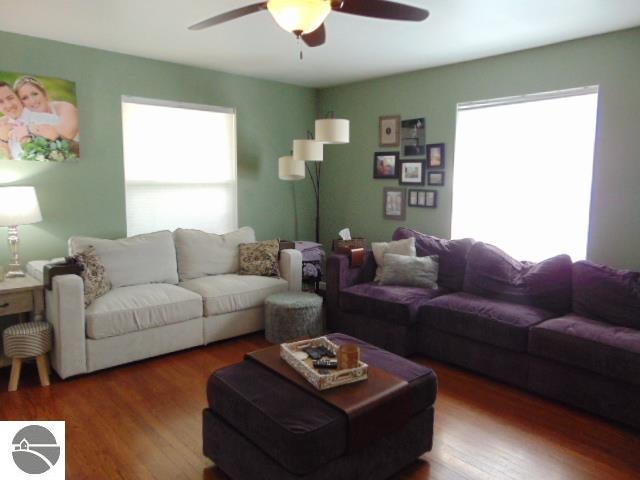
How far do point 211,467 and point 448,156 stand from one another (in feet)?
11.1

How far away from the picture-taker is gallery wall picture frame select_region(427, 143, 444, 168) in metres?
4.61

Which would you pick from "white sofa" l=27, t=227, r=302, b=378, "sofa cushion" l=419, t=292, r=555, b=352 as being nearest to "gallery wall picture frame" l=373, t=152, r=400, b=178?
"white sofa" l=27, t=227, r=302, b=378

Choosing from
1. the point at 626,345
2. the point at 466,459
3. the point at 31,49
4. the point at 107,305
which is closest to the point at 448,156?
the point at 626,345

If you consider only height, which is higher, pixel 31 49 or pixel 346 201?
pixel 31 49

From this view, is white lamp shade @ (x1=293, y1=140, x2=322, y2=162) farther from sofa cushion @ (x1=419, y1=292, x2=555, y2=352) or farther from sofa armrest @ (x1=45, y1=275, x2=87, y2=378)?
sofa armrest @ (x1=45, y1=275, x2=87, y2=378)

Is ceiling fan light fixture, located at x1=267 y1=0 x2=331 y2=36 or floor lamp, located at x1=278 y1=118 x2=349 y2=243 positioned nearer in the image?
ceiling fan light fixture, located at x1=267 y1=0 x2=331 y2=36

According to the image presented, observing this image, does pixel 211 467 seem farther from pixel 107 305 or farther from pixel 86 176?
pixel 86 176

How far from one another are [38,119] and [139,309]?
1718 millimetres

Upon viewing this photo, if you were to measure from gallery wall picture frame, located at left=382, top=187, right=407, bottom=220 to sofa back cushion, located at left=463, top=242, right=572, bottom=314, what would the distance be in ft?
3.92

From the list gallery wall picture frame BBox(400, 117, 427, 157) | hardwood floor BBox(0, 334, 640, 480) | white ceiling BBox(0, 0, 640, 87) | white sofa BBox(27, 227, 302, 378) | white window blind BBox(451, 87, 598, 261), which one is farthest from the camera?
gallery wall picture frame BBox(400, 117, 427, 157)

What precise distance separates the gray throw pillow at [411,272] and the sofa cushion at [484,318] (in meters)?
0.33

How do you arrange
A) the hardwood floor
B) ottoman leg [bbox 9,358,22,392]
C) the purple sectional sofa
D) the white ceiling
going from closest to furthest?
the hardwood floor
the purple sectional sofa
the white ceiling
ottoman leg [bbox 9,358,22,392]

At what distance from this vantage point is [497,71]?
4.17 meters

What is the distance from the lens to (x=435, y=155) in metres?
4.66
